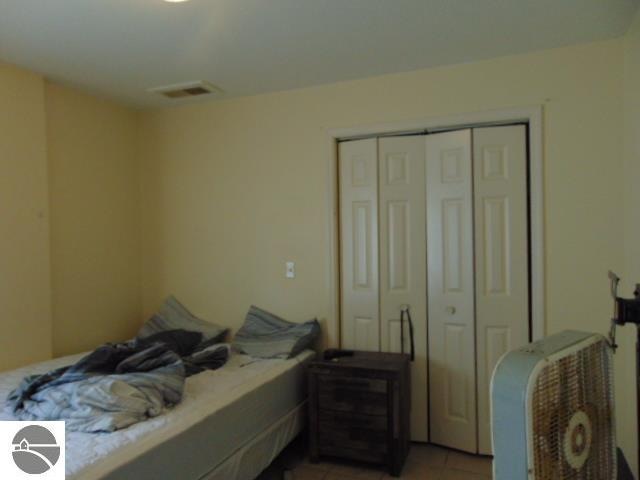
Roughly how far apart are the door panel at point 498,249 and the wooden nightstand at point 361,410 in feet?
1.64

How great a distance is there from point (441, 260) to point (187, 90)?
2.13m

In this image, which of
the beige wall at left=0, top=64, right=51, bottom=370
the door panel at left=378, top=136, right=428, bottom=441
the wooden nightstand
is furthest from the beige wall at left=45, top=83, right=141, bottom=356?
the door panel at left=378, top=136, right=428, bottom=441

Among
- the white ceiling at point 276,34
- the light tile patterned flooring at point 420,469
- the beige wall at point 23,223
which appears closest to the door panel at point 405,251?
the light tile patterned flooring at point 420,469

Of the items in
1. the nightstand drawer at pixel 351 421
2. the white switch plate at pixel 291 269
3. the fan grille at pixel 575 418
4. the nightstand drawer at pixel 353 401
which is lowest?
the nightstand drawer at pixel 351 421

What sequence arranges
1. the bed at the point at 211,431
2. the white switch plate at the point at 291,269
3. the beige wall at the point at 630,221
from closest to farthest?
the bed at the point at 211,431, the beige wall at the point at 630,221, the white switch plate at the point at 291,269

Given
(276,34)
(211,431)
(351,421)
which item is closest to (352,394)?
(351,421)

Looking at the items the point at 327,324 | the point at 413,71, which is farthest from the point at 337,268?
the point at 413,71

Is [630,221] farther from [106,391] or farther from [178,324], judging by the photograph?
[178,324]

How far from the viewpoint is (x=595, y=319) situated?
2391mm

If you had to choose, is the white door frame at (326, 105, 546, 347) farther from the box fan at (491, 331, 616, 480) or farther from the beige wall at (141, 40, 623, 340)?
the box fan at (491, 331, 616, 480)

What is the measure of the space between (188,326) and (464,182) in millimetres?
2257

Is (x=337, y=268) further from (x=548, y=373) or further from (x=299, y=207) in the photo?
(x=548, y=373)

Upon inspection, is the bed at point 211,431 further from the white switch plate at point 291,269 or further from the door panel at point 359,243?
the white switch plate at point 291,269

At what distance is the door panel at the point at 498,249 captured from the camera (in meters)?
2.56
